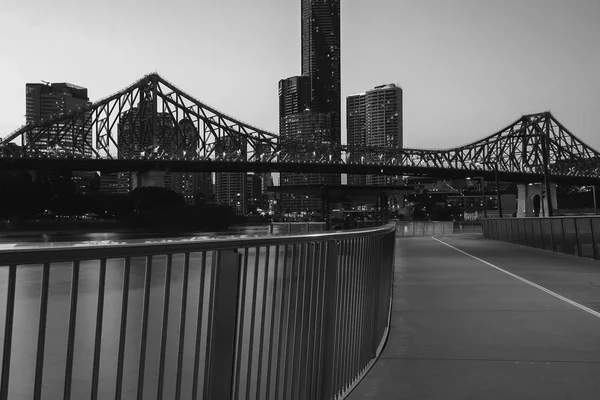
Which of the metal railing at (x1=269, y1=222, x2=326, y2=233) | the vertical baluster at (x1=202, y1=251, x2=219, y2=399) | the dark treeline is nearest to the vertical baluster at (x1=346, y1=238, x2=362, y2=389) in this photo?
the vertical baluster at (x1=202, y1=251, x2=219, y2=399)

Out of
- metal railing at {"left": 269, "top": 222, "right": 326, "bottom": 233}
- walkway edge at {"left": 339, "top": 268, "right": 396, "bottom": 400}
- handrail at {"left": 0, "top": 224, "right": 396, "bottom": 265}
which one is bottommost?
walkway edge at {"left": 339, "top": 268, "right": 396, "bottom": 400}

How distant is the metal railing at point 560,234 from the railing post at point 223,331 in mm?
18550

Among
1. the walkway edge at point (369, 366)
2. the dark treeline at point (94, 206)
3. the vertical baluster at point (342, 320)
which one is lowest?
the walkway edge at point (369, 366)

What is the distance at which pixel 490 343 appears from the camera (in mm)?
6973

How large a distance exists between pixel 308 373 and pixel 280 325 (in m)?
0.63

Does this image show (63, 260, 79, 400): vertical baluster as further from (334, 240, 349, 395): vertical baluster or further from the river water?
(334, 240, 349, 395): vertical baluster

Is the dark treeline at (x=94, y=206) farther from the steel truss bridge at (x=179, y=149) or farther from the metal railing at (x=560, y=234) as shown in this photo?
the metal railing at (x=560, y=234)

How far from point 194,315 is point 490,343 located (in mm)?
4031

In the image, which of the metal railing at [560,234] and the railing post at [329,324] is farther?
the metal railing at [560,234]

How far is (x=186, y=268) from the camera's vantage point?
7.85 ft

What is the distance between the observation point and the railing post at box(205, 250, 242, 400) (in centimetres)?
265

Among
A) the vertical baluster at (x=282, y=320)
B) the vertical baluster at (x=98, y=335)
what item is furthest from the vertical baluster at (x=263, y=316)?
the vertical baluster at (x=98, y=335)

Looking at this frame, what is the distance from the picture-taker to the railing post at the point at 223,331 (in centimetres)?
265

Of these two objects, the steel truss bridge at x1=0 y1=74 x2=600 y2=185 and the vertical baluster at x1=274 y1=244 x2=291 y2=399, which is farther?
the steel truss bridge at x1=0 y1=74 x2=600 y2=185
